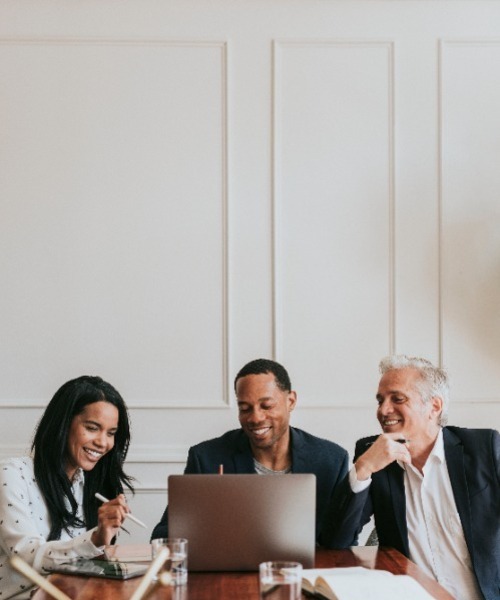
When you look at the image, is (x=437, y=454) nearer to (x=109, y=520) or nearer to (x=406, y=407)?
(x=406, y=407)

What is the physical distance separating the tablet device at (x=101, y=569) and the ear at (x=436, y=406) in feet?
3.69

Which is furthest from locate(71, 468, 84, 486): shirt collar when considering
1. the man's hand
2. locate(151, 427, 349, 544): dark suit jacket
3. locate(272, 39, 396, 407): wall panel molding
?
locate(272, 39, 396, 407): wall panel molding

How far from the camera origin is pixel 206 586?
7.22 feet

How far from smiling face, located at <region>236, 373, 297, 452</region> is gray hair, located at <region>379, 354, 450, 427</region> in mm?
431

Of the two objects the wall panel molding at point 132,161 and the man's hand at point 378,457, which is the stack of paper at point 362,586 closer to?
the man's hand at point 378,457

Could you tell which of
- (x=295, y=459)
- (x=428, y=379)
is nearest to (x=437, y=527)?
(x=428, y=379)

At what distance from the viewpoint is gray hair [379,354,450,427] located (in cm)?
303

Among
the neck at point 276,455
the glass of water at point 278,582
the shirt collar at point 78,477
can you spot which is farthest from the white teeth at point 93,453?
→ the glass of water at point 278,582

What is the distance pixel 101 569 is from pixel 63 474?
630mm

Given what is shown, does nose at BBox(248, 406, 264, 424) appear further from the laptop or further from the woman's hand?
the laptop

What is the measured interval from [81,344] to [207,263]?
681 millimetres

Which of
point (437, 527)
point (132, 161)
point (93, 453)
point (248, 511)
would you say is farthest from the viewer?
point (132, 161)

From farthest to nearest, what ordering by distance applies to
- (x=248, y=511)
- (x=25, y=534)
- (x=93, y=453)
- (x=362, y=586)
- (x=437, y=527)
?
(x=93, y=453) → (x=437, y=527) → (x=25, y=534) → (x=248, y=511) → (x=362, y=586)

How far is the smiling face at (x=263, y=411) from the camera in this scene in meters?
3.21
